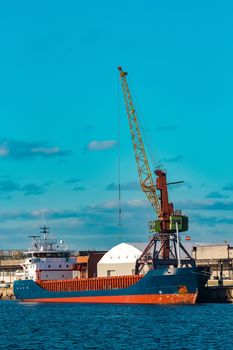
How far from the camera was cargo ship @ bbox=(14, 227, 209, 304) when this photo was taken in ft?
322

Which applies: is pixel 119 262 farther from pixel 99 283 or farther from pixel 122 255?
pixel 99 283

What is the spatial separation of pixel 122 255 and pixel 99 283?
25.3 metres

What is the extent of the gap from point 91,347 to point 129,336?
273 inches

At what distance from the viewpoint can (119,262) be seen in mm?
134875

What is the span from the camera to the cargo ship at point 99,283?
98.1 meters

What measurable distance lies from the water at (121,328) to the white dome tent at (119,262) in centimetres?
3382

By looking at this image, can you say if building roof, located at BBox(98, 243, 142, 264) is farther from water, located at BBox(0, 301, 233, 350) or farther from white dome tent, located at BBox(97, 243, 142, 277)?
water, located at BBox(0, 301, 233, 350)

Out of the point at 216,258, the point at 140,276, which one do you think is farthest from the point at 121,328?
the point at 216,258

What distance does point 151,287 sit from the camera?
99.5 metres

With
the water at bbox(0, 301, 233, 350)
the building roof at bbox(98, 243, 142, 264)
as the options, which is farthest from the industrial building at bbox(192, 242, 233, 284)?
the water at bbox(0, 301, 233, 350)

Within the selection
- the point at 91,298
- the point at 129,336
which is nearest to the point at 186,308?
the point at 91,298

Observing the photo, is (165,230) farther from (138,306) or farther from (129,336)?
(129,336)

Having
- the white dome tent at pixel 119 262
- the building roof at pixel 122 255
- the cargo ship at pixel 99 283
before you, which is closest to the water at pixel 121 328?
the cargo ship at pixel 99 283

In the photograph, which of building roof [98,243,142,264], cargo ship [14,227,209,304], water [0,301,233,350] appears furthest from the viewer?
building roof [98,243,142,264]
